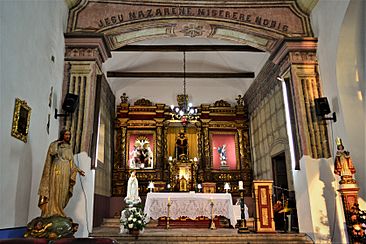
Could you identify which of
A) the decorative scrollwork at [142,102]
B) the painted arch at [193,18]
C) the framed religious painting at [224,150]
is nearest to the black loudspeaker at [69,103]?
the painted arch at [193,18]

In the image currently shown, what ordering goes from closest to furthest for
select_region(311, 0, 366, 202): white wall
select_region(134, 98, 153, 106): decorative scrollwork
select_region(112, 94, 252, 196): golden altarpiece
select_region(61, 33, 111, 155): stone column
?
select_region(311, 0, 366, 202): white wall < select_region(61, 33, 111, 155): stone column < select_region(112, 94, 252, 196): golden altarpiece < select_region(134, 98, 153, 106): decorative scrollwork

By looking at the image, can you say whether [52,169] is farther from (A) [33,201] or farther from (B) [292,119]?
(B) [292,119]

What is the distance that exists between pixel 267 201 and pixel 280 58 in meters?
3.46

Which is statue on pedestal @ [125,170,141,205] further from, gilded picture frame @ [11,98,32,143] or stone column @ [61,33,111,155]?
gilded picture frame @ [11,98,32,143]

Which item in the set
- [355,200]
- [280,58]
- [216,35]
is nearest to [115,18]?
[216,35]

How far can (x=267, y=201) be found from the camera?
730 centimetres

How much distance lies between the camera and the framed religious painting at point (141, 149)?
13367 mm

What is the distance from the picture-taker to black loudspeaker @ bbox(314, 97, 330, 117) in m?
7.01

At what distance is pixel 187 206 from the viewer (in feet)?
27.4

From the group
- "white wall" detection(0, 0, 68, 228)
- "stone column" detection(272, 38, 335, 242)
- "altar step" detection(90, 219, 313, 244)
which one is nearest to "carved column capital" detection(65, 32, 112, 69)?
"white wall" detection(0, 0, 68, 228)

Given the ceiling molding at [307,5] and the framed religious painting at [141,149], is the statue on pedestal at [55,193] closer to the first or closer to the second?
the ceiling molding at [307,5]

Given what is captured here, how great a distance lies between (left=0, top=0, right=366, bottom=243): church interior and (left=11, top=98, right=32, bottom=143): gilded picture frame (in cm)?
2

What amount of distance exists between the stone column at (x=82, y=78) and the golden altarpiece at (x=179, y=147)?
5.95 m

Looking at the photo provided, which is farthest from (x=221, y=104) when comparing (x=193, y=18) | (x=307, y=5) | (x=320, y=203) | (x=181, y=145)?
(x=320, y=203)
